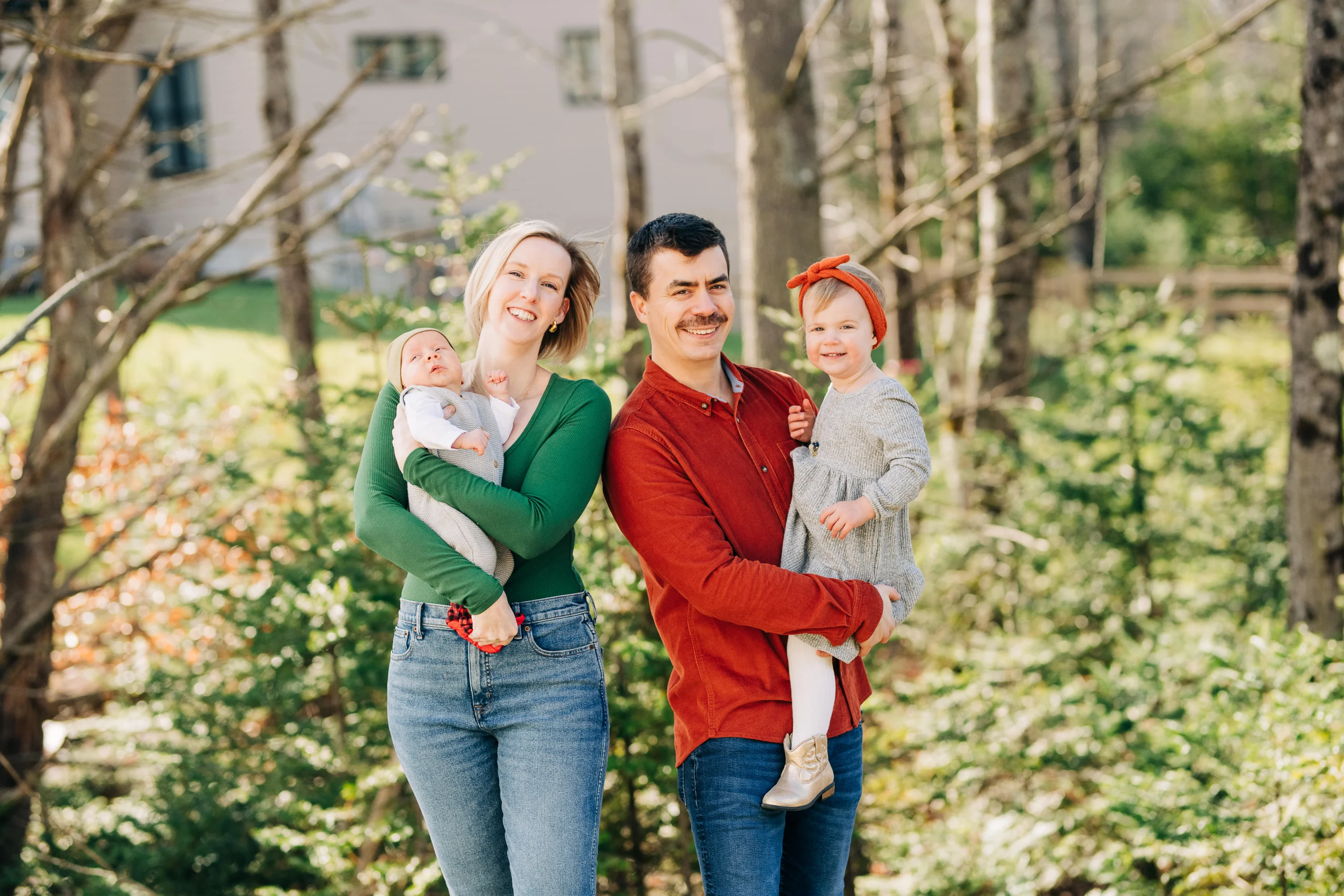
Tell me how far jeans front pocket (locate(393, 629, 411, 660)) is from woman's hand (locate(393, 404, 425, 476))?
0.35m

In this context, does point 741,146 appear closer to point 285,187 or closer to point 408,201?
point 285,187

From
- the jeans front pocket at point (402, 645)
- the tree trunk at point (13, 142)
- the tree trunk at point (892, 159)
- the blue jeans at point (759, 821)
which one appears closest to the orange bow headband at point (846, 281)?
the blue jeans at point (759, 821)

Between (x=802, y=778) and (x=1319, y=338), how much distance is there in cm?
309

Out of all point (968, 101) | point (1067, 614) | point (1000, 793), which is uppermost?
point (968, 101)

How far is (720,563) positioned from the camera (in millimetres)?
2328

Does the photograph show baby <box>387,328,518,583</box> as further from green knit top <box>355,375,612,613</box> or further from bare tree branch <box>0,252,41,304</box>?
bare tree branch <box>0,252,41,304</box>

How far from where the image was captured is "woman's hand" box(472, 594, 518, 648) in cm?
226

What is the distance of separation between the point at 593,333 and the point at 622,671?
4.34 feet

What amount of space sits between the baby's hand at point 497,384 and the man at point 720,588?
26cm

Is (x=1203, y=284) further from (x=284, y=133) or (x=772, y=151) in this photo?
(x=284, y=133)

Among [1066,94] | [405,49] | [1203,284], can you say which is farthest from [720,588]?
[405,49]

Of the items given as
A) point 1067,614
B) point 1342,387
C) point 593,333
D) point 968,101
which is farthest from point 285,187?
point 1342,387

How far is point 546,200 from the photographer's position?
19.8 m

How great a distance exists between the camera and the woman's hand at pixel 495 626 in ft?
7.40
